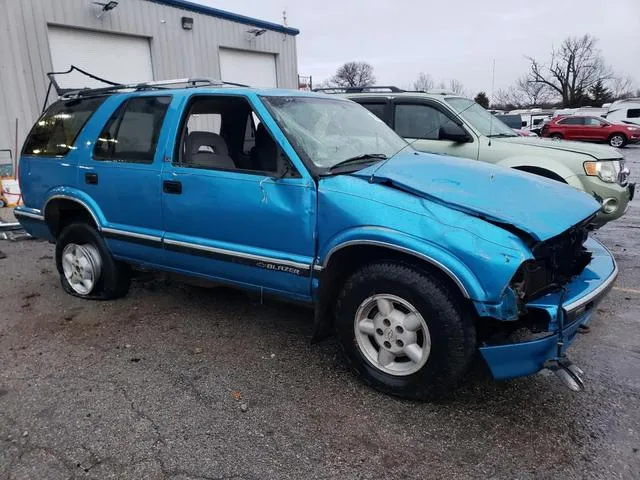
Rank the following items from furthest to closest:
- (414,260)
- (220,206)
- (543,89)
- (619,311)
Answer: (543,89) → (619,311) → (220,206) → (414,260)

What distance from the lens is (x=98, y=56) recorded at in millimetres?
10961

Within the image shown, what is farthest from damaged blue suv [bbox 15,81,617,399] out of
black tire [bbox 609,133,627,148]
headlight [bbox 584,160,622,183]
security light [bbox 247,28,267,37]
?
black tire [bbox 609,133,627,148]

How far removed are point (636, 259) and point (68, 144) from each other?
609 centimetres

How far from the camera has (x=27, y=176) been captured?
4789 mm

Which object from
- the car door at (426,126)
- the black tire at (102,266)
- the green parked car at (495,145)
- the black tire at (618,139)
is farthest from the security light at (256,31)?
the black tire at (618,139)

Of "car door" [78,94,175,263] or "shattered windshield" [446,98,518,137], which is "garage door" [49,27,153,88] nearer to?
"car door" [78,94,175,263]

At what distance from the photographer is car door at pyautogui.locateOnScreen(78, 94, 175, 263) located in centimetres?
387

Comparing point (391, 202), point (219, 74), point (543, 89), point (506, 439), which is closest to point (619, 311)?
point (506, 439)

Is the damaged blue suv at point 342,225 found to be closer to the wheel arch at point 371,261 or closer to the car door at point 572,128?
the wheel arch at point 371,261

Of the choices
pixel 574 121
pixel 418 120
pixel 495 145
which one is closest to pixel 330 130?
pixel 495 145

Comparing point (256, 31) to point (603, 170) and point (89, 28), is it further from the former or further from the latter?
point (603, 170)

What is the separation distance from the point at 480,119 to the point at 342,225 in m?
4.54

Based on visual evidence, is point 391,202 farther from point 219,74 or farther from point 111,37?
point 219,74

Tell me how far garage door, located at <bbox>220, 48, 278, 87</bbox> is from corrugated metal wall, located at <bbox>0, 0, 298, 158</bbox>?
235 millimetres
